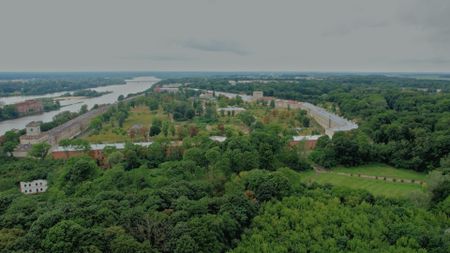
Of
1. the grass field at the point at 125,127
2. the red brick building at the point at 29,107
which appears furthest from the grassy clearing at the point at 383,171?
the red brick building at the point at 29,107

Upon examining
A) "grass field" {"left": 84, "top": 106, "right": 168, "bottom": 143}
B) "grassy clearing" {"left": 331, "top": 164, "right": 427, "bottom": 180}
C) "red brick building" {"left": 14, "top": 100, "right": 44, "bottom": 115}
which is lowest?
"grassy clearing" {"left": 331, "top": 164, "right": 427, "bottom": 180}

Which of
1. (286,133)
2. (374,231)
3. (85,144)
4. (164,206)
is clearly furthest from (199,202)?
(286,133)

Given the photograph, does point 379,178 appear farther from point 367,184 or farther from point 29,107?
point 29,107

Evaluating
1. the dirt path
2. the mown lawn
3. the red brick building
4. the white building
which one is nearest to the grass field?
the white building

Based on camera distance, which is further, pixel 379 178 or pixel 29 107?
pixel 29 107

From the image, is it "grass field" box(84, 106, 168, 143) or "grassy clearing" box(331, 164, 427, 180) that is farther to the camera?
"grass field" box(84, 106, 168, 143)

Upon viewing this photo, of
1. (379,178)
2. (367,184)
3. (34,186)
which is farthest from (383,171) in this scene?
(34,186)

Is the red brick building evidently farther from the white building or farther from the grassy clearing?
the grassy clearing
